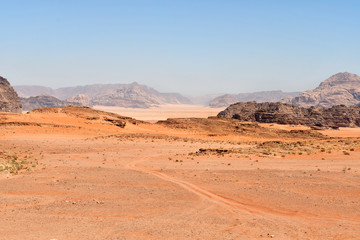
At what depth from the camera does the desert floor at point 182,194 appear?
38.3ft

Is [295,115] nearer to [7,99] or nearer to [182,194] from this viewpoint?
[182,194]

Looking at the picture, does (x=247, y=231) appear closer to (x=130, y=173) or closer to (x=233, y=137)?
(x=130, y=173)

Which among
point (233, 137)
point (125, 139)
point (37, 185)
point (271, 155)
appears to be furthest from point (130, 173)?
point (233, 137)

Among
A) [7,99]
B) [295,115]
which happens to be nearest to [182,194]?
[295,115]

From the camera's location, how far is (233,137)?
5562cm

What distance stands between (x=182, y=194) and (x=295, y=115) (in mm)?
81058

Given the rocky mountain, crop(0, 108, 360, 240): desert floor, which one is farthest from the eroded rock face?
crop(0, 108, 360, 240): desert floor

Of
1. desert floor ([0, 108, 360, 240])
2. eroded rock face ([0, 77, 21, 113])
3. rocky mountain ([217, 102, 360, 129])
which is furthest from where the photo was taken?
eroded rock face ([0, 77, 21, 113])

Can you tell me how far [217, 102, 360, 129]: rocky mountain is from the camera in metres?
84.8

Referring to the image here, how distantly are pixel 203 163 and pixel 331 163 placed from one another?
30.0ft

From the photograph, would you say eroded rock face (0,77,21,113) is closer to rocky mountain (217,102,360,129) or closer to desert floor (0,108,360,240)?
rocky mountain (217,102,360,129)

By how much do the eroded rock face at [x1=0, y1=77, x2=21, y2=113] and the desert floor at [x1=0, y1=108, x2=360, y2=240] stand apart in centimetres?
8416

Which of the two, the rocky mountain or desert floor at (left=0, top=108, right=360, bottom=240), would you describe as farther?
the rocky mountain

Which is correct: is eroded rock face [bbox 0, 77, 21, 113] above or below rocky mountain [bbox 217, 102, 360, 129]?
above
